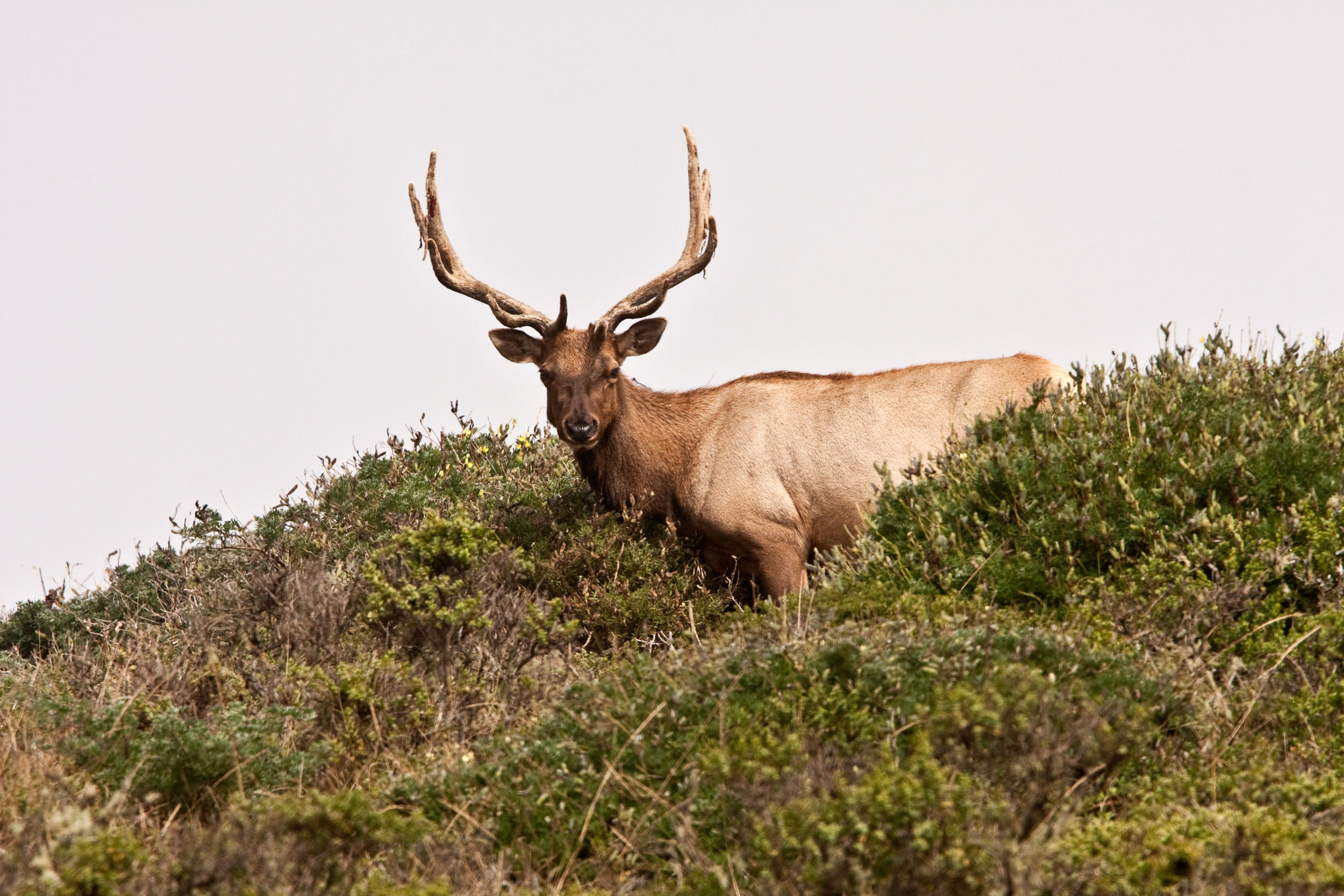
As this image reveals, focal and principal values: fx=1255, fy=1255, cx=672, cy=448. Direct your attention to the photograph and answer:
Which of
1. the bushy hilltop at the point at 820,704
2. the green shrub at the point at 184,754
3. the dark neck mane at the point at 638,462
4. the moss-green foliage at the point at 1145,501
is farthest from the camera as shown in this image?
the dark neck mane at the point at 638,462

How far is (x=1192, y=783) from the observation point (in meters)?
4.44

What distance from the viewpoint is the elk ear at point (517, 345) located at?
9.09 metres

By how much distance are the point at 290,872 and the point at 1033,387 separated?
5.12 m

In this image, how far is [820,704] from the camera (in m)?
4.63

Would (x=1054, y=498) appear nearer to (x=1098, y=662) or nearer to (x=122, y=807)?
(x=1098, y=662)

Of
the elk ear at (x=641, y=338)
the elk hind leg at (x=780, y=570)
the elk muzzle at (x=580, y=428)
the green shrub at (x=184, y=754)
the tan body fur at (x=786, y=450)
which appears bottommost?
the elk hind leg at (x=780, y=570)

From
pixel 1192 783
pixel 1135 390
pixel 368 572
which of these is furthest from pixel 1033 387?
pixel 368 572

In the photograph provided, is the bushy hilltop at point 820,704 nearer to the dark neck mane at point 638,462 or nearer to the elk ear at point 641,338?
the dark neck mane at point 638,462

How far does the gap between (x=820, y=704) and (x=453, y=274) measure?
5.72m

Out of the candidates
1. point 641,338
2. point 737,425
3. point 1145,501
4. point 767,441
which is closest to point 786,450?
point 767,441

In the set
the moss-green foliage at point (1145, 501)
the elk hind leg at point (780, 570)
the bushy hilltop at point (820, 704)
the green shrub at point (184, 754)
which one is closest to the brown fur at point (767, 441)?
the elk hind leg at point (780, 570)

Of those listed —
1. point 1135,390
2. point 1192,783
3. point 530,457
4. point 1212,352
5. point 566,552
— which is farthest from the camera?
point 530,457

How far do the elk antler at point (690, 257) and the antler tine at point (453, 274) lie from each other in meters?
0.60

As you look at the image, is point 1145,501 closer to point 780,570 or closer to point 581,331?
point 780,570
